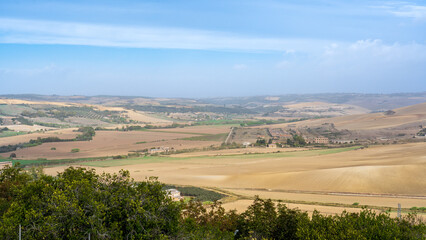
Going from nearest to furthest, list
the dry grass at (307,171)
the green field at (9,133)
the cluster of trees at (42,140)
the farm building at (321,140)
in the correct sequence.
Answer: the dry grass at (307,171) < the cluster of trees at (42,140) < the farm building at (321,140) < the green field at (9,133)

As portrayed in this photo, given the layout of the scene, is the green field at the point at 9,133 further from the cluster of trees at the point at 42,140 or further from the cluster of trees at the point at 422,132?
the cluster of trees at the point at 422,132

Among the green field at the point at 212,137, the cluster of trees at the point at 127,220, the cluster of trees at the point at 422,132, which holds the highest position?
the cluster of trees at the point at 127,220

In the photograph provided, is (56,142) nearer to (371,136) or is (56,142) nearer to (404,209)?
(371,136)

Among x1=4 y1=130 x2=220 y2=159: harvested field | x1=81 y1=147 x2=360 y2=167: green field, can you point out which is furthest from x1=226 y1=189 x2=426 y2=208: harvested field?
x1=4 y1=130 x2=220 y2=159: harvested field

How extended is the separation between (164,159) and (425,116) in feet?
285

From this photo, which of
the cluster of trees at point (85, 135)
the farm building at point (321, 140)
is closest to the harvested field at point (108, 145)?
the cluster of trees at point (85, 135)


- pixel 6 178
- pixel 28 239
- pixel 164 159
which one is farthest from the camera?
pixel 164 159

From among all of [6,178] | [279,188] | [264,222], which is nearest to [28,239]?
[264,222]

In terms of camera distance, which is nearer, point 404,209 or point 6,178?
point 6,178

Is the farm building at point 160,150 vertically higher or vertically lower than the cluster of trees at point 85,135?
lower

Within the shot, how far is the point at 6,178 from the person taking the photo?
994 inches

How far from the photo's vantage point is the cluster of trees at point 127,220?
15211 millimetres

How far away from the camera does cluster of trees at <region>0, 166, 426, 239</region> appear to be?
15211 millimetres

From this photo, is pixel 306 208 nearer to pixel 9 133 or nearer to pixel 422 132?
pixel 422 132
